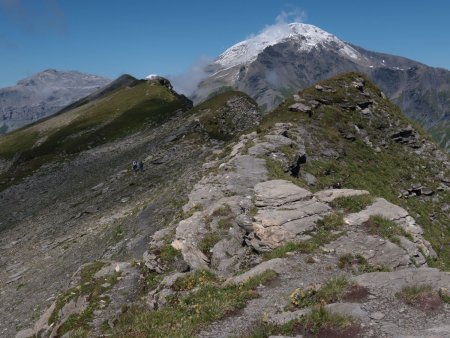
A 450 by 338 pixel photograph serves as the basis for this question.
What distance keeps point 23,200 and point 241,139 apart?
38180mm

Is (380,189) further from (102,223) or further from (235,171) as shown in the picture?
(102,223)

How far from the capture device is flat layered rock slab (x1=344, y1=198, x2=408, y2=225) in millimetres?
25991

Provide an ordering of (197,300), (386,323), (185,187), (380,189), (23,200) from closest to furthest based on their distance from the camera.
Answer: (386,323), (197,300), (185,187), (380,189), (23,200)

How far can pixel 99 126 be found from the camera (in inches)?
4417

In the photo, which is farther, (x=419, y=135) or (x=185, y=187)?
(x=419, y=135)

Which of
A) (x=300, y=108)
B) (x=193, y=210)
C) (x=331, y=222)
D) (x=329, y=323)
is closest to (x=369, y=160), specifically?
(x=300, y=108)

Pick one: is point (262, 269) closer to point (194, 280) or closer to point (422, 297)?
point (194, 280)

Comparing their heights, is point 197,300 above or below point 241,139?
below

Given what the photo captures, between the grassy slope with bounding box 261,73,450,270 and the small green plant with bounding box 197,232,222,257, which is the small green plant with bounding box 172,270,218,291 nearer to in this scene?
the small green plant with bounding box 197,232,222,257

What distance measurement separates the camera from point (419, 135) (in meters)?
52.9

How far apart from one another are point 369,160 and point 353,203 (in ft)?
65.9

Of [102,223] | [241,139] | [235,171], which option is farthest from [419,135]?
[102,223]

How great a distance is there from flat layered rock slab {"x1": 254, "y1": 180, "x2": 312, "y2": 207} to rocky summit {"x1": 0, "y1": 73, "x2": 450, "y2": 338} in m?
0.12

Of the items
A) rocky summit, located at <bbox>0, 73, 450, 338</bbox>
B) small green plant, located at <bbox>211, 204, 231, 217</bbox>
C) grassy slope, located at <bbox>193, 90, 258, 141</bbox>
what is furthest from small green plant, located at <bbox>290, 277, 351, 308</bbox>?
grassy slope, located at <bbox>193, 90, 258, 141</bbox>
